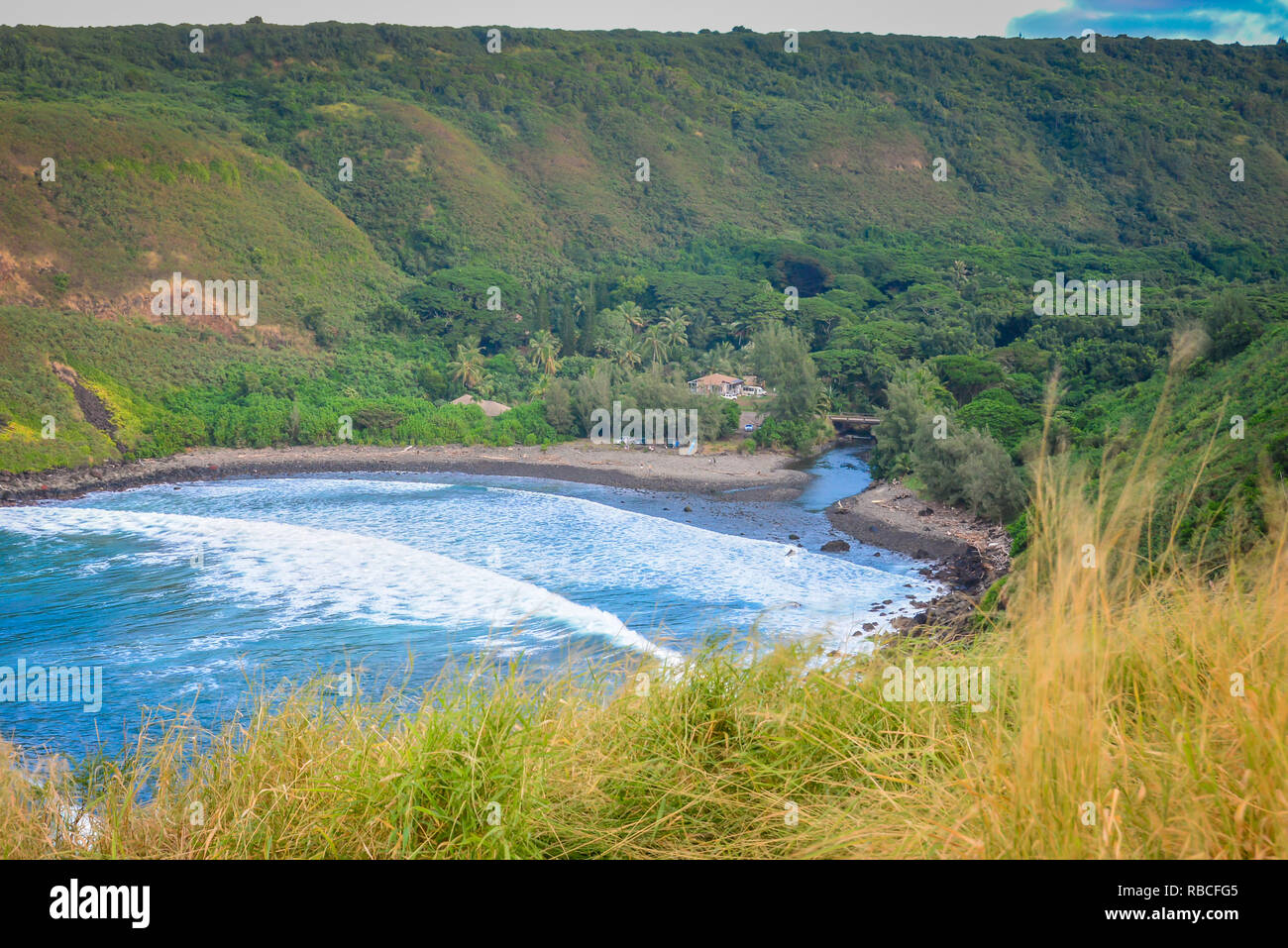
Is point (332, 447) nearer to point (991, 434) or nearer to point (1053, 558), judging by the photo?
point (991, 434)

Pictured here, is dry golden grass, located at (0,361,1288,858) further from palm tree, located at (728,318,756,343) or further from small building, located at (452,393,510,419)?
palm tree, located at (728,318,756,343)

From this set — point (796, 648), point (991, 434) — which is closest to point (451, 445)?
point (991, 434)

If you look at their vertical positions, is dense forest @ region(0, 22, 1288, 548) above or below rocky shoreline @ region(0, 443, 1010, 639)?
above

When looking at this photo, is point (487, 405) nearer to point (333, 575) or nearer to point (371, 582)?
point (333, 575)

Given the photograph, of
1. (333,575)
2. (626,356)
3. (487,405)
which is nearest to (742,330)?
(626,356)

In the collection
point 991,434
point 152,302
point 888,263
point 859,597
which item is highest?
point 888,263

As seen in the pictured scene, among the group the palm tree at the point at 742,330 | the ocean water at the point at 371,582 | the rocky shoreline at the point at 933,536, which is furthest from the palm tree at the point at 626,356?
the rocky shoreline at the point at 933,536

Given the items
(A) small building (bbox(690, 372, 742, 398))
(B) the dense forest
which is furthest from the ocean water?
(A) small building (bbox(690, 372, 742, 398))

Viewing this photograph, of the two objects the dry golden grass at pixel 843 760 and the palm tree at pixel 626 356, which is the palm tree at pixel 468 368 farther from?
the dry golden grass at pixel 843 760
